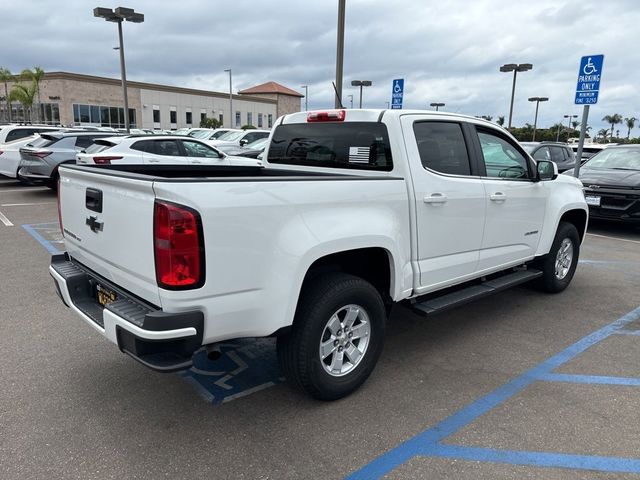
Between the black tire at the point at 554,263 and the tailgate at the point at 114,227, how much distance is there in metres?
4.36

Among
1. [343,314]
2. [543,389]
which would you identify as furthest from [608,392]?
[343,314]

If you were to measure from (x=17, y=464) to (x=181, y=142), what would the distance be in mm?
9847

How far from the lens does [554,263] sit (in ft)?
17.7

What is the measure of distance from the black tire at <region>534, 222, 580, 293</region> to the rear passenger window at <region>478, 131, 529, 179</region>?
1.05 metres

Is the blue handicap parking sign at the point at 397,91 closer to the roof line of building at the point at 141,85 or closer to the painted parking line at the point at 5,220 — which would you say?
the painted parking line at the point at 5,220

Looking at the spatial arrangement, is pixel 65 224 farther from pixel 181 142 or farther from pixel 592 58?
pixel 592 58

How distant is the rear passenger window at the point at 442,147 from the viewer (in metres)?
3.74

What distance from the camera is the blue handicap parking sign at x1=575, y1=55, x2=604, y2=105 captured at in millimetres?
9578

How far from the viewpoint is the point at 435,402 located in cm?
327

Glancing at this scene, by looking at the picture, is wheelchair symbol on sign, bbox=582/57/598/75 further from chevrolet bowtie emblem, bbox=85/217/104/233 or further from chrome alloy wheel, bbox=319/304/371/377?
chevrolet bowtie emblem, bbox=85/217/104/233

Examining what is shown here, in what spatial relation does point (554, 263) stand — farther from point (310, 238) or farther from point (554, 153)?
point (554, 153)

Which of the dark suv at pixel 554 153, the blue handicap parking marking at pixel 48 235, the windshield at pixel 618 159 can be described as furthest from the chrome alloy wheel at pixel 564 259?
the dark suv at pixel 554 153

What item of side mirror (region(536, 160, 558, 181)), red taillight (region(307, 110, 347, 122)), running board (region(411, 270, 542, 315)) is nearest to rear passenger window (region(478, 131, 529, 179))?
side mirror (region(536, 160, 558, 181))

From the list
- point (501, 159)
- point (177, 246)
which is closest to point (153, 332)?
point (177, 246)
